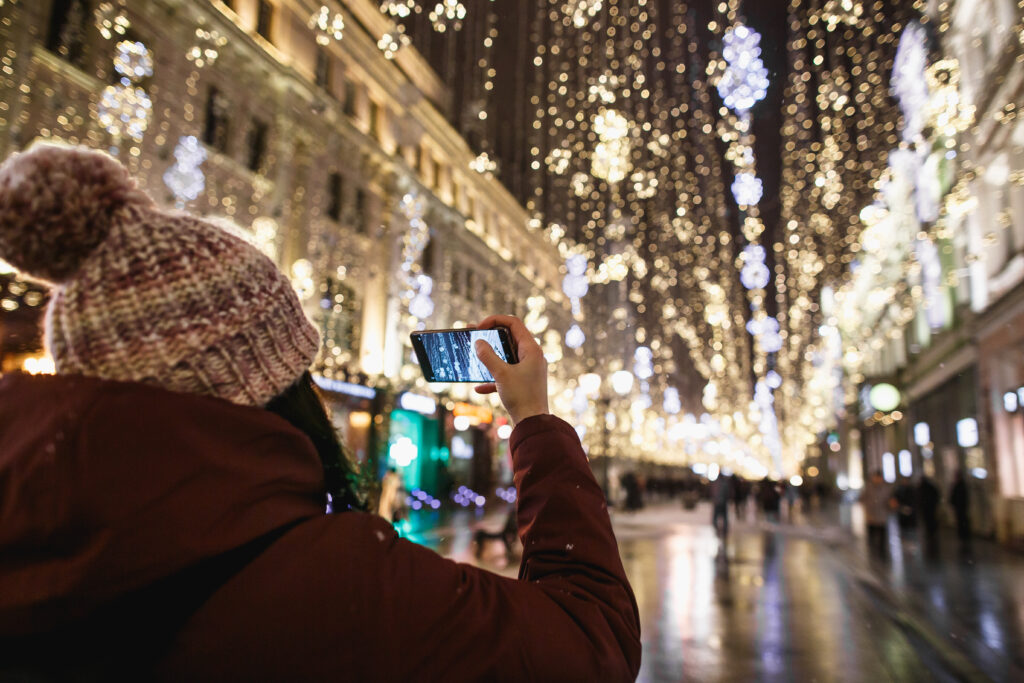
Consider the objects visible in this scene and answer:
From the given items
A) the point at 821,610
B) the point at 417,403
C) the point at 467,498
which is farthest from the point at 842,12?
the point at 467,498


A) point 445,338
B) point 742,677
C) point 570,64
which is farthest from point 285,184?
point 445,338

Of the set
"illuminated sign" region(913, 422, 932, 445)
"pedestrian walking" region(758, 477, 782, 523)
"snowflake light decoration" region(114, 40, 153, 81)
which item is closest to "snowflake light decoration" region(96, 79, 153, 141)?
"snowflake light decoration" region(114, 40, 153, 81)

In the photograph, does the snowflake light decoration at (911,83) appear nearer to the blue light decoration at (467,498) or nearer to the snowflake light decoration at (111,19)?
the snowflake light decoration at (111,19)

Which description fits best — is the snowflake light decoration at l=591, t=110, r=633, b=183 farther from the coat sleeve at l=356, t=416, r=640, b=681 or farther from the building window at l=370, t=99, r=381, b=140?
the building window at l=370, t=99, r=381, b=140

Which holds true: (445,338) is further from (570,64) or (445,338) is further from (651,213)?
(651,213)

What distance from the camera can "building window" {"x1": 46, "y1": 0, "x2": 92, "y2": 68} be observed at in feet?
44.2

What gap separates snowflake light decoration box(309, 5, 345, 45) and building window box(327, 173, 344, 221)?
14.9 ft

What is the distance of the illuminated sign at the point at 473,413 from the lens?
3090 cm

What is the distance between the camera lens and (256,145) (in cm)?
2002

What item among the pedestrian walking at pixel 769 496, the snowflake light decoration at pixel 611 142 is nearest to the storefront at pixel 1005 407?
the pedestrian walking at pixel 769 496

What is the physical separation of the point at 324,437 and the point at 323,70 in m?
24.7

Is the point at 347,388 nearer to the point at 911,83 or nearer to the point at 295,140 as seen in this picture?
the point at 295,140

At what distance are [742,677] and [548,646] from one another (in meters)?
5.80

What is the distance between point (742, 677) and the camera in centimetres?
576
